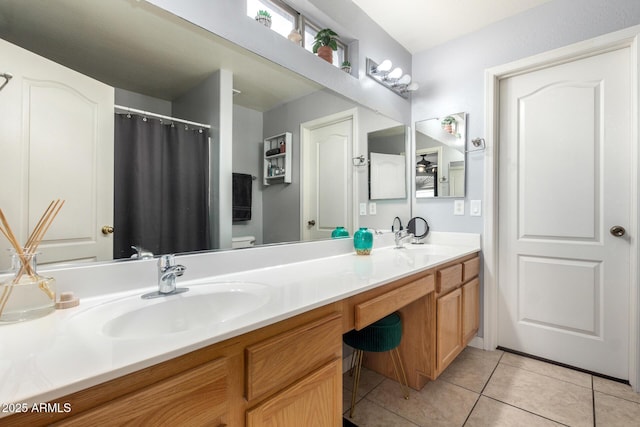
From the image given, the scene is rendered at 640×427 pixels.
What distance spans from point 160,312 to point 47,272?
1.10 ft

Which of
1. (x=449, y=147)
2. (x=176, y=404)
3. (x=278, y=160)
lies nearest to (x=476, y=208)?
(x=449, y=147)

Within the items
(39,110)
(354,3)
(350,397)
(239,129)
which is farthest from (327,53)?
(350,397)

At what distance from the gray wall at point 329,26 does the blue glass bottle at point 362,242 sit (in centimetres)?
89

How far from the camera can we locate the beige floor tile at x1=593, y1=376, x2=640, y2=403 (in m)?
1.57

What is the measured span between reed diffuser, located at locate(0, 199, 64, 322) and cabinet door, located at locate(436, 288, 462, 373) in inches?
63.4

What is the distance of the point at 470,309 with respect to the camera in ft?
6.47

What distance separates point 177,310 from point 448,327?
4.81 ft

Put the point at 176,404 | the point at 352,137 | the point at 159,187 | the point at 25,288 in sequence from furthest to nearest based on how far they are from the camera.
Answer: the point at 352,137, the point at 159,187, the point at 25,288, the point at 176,404

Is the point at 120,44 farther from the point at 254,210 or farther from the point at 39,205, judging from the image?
the point at 254,210

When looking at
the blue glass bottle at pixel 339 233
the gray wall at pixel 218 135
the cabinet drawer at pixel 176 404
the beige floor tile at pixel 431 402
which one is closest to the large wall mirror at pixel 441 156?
the blue glass bottle at pixel 339 233

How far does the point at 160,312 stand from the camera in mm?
872

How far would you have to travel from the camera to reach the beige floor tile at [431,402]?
142 cm

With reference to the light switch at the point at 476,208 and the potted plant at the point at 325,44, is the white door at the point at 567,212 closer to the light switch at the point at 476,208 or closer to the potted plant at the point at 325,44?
the light switch at the point at 476,208

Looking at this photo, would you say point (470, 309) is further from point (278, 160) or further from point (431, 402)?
point (278, 160)
